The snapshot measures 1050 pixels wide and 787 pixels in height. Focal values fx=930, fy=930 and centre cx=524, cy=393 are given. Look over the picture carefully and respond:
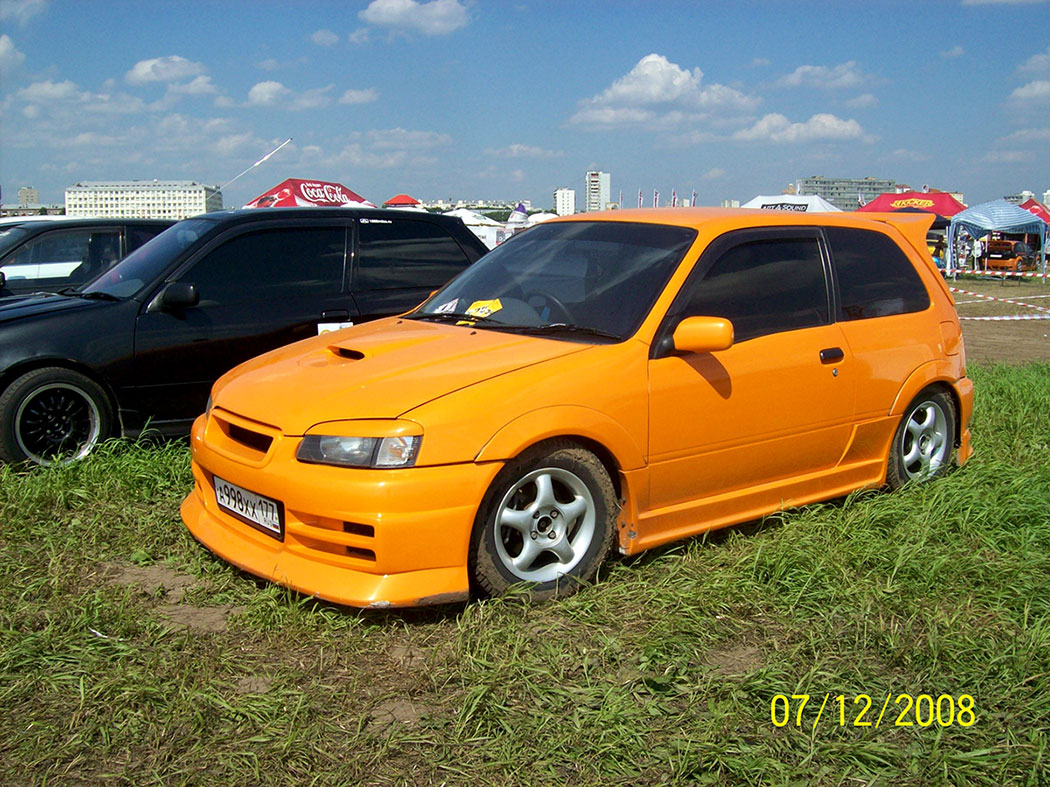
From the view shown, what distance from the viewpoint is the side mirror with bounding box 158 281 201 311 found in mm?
5422

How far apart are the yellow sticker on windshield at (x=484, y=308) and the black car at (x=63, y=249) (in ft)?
16.5

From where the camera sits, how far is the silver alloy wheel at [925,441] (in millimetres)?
4914

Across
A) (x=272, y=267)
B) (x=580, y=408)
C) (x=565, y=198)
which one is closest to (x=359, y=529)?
(x=580, y=408)

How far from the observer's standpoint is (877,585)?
147 inches

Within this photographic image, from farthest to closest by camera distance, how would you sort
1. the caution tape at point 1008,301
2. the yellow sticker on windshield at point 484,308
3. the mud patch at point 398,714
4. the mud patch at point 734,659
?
the caution tape at point 1008,301
the yellow sticker on windshield at point 484,308
the mud patch at point 734,659
the mud patch at point 398,714

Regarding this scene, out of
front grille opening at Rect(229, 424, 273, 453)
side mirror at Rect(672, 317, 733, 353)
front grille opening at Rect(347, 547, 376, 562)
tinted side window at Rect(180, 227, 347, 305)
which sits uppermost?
tinted side window at Rect(180, 227, 347, 305)

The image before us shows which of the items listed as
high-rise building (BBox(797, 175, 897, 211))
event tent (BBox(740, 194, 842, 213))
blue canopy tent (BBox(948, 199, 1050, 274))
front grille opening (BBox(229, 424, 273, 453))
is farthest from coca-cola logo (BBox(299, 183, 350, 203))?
high-rise building (BBox(797, 175, 897, 211))

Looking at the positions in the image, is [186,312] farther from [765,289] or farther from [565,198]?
[565,198]

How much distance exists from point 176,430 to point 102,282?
118cm

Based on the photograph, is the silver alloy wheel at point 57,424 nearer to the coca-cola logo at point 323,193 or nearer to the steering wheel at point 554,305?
the steering wheel at point 554,305

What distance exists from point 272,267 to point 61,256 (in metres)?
3.58

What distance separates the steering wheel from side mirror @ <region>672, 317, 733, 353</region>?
19.2 inches
